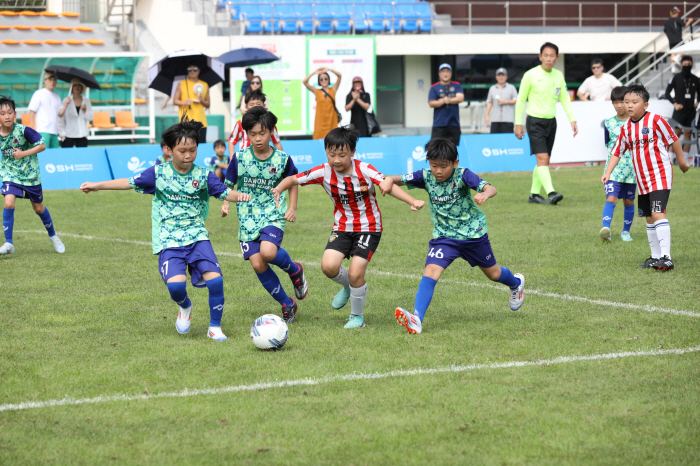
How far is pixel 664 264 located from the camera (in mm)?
8117

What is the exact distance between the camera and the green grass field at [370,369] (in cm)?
390

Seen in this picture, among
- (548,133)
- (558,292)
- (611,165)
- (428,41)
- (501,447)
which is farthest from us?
(428,41)

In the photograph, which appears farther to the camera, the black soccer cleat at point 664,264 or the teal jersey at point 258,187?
the black soccer cleat at point 664,264

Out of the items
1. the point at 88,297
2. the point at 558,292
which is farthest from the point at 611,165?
the point at 88,297

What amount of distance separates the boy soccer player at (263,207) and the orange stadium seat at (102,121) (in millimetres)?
20038

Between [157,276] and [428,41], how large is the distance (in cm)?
2375

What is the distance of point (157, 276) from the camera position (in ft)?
27.6

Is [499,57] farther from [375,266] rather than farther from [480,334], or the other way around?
[480,334]

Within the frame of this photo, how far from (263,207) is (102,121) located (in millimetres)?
20447

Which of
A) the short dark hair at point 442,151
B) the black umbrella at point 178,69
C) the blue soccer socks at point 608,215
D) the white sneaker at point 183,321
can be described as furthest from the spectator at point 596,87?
the white sneaker at point 183,321

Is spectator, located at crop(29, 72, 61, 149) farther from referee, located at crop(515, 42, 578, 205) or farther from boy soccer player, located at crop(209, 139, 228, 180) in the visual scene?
referee, located at crop(515, 42, 578, 205)

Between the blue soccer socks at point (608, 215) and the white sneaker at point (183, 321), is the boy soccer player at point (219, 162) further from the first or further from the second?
the white sneaker at point (183, 321)

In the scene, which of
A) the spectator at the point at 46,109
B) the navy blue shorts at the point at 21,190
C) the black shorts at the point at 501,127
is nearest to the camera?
the navy blue shorts at the point at 21,190

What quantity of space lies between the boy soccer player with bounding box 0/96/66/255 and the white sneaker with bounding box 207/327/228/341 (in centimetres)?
466
